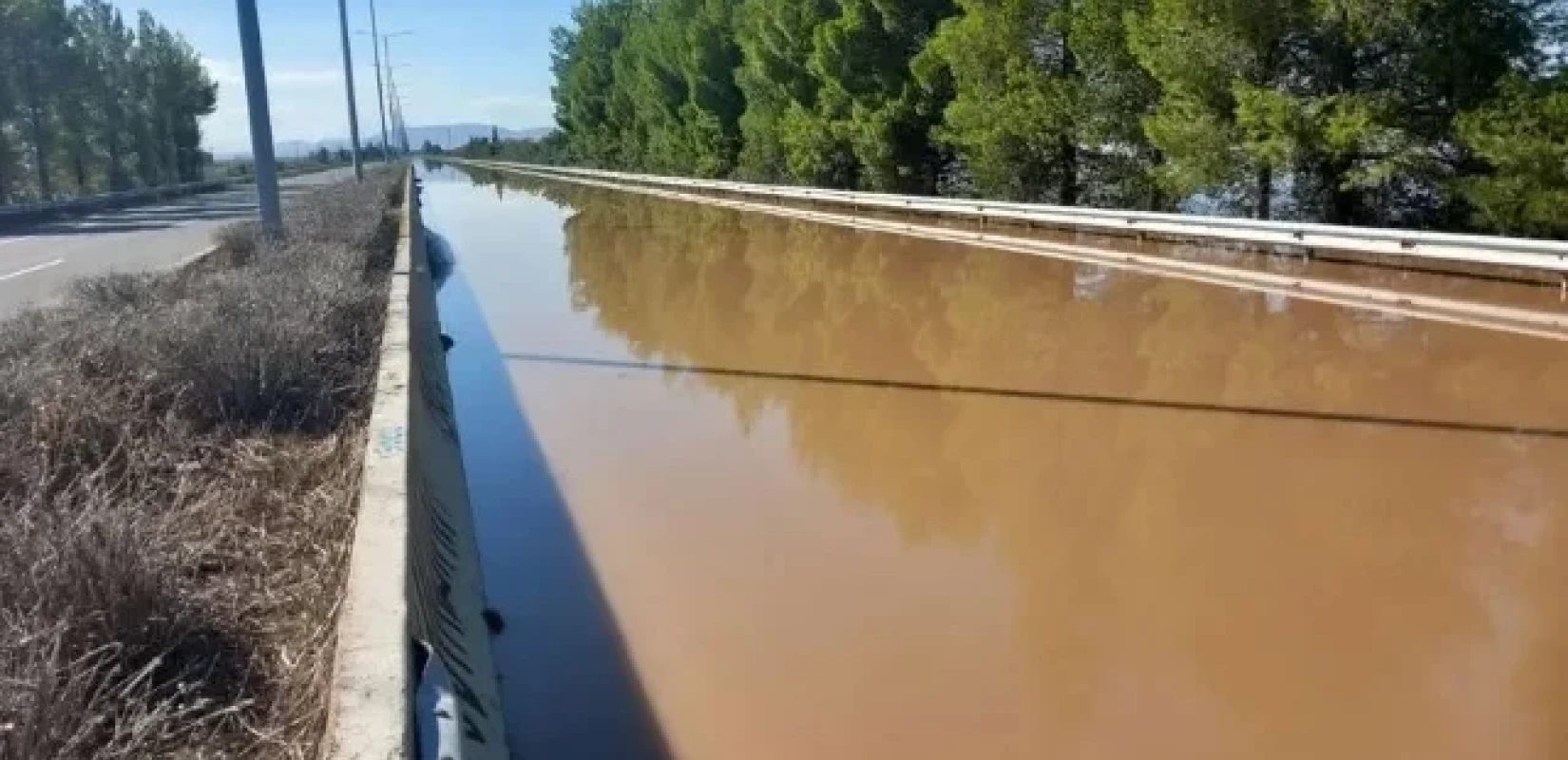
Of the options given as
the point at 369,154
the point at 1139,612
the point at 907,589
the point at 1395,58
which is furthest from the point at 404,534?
the point at 369,154

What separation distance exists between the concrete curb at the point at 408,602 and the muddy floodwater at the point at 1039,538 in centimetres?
27

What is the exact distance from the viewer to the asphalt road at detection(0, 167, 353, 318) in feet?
60.7

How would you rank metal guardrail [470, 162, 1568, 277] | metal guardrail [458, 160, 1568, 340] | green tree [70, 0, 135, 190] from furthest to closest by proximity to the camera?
green tree [70, 0, 135, 190]
metal guardrail [470, 162, 1568, 277]
metal guardrail [458, 160, 1568, 340]

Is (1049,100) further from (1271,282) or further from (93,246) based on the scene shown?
(93,246)

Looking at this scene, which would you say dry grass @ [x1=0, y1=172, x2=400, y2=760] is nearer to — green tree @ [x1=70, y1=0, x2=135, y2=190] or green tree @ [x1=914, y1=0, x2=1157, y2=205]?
green tree @ [x1=914, y1=0, x2=1157, y2=205]

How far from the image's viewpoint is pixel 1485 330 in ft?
36.9

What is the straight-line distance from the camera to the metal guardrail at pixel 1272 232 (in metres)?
13.0

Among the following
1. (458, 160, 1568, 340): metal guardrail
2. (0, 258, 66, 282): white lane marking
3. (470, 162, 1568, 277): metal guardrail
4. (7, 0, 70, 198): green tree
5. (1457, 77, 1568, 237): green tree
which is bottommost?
(458, 160, 1568, 340): metal guardrail

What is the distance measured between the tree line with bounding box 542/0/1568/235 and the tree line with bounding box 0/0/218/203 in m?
31.4

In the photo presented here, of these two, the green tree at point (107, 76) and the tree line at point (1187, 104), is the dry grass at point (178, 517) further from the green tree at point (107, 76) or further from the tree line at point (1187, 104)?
the green tree at point (107, 76)

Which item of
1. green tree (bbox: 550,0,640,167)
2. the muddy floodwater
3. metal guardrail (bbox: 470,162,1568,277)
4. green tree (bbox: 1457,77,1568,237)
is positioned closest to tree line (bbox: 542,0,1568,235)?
green tree (bbox: 1457,77,1568,237)

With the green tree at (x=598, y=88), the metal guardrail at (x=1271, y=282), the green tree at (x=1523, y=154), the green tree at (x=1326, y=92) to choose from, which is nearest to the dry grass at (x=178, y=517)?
the metal guardrail at (x=1271, y=282)

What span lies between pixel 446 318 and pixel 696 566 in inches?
440

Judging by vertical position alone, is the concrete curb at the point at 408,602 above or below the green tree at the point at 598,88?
below
